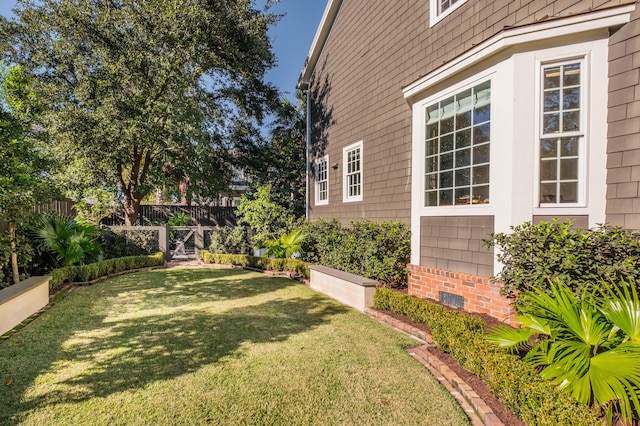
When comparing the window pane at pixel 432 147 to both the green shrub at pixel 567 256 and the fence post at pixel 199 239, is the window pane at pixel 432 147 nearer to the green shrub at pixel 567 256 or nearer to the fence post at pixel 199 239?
the green shrub at pixel 567 256

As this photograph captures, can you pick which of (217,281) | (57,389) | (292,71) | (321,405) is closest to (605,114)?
(321,405)

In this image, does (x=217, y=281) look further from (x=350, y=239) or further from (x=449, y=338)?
(x=449, y=338)

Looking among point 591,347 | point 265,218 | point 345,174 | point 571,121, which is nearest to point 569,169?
point 571,121

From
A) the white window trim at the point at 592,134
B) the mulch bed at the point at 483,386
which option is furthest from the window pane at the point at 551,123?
the mulch bed at the point at 483,386

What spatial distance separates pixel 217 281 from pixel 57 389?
215 inches

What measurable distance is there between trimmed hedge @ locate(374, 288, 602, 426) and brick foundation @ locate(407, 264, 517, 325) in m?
0.65

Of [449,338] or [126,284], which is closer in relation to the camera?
[449,338]

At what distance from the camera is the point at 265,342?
171 inches

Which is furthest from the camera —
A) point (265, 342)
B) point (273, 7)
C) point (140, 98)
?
point (273, 7)

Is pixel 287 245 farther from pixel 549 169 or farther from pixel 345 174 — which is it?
pixel 549 169

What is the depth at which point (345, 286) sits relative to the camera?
20.9ft

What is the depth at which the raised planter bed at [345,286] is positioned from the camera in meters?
5.76

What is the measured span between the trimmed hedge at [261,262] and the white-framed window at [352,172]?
7.35ft

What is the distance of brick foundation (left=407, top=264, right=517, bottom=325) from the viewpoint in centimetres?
436
